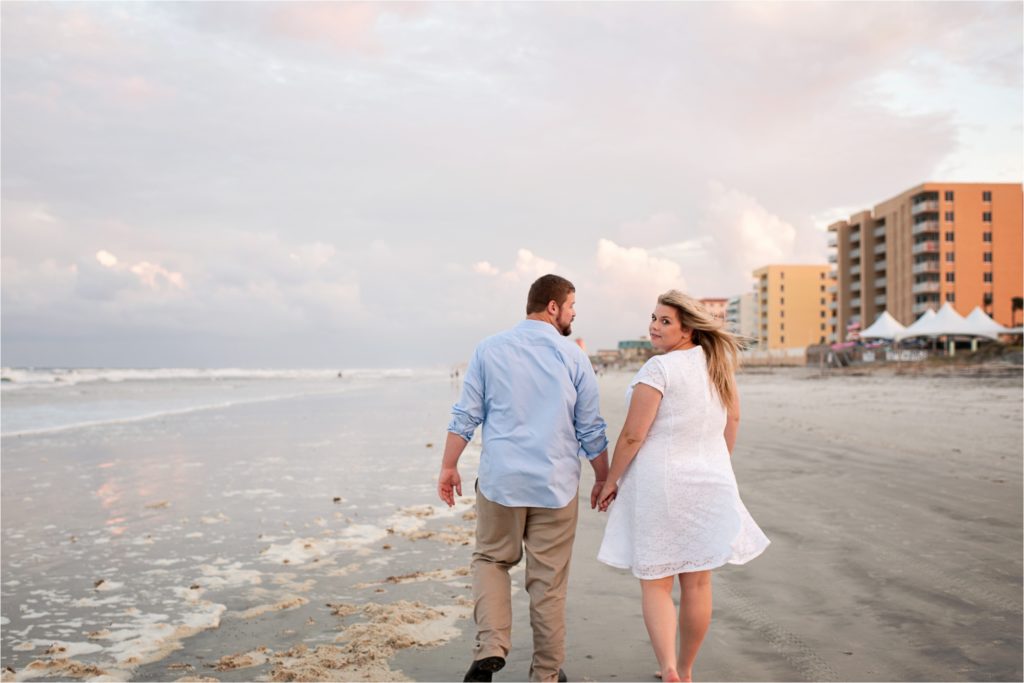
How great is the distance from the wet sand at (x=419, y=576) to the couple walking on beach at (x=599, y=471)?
1.78 ft

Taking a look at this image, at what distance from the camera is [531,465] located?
3.77 meters

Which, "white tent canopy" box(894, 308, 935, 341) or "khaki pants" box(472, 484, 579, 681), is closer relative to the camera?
"khaki pants" box(472, 484, 579, 681)

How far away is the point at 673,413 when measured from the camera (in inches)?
140

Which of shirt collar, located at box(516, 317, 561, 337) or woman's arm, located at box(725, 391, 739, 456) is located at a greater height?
shirt collar, located at box(516, 317, 561, 337)

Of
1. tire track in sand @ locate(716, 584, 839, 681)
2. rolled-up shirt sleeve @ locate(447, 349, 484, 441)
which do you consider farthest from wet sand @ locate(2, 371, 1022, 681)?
rolled-up shirt sleeve @ locate(447, 349, 484, 441)

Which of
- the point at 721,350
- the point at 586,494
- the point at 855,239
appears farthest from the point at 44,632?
the point at 855,239

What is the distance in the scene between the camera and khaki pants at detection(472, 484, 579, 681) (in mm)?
3783

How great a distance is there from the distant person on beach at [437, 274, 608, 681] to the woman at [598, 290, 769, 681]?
306 millimetres

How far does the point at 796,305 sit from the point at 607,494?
135391 mm

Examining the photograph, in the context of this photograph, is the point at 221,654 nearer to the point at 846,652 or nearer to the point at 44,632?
the point at 44,632

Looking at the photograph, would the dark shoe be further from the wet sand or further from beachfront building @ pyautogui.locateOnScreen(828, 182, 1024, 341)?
beachfront building @ pyautogui.locateOnScreen(828, 182, 1024, 341)

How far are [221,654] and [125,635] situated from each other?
888mm

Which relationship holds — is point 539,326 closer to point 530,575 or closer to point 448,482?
point 448,482

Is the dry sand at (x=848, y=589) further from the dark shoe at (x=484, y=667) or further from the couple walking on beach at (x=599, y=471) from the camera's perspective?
the couple walking on beach at (x=599, y=471)
